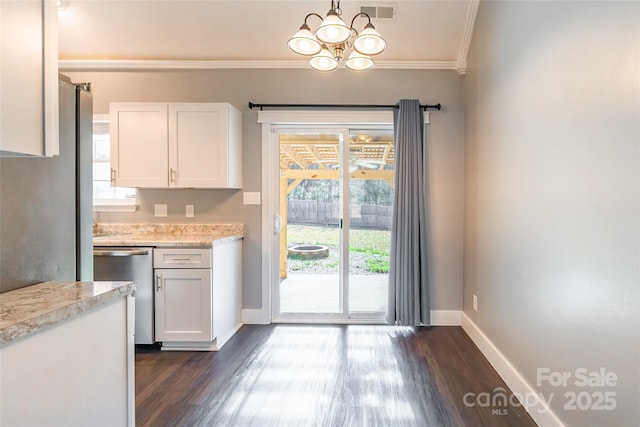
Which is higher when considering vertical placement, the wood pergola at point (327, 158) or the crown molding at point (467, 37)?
the crown molding at point (467, 37)

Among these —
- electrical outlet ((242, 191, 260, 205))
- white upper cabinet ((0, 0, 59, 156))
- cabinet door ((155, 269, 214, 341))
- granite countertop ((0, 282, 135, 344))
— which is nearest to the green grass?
electrical outlet ((242, 191, 260, 205))

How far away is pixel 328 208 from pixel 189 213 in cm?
141

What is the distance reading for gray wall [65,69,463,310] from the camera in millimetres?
3236

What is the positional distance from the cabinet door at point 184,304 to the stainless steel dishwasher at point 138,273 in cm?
6

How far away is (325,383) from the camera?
2193 mm

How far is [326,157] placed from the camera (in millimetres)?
3383

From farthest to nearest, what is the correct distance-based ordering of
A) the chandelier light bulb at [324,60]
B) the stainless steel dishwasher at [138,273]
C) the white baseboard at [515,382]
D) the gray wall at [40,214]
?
the stainless steel dishwasher at [138,273] → the chandelier light bulb at [324,60] → the white baseboard at [515,382] → the gray wall at [40,214]

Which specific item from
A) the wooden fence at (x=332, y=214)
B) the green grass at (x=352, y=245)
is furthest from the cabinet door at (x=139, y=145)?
the green grass at (x=352, y=245)

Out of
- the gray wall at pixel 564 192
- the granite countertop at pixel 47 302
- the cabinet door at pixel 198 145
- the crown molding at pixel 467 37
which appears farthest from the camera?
the cabinet door at pixel 198 145

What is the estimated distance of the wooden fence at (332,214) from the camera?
3348 millimetres

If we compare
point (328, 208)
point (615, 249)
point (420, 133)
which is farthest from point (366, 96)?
point (615, 249)

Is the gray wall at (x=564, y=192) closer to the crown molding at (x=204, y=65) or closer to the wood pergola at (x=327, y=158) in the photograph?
the crown molding at (x=204, y=65)

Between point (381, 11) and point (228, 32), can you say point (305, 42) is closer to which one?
point (381, 11)

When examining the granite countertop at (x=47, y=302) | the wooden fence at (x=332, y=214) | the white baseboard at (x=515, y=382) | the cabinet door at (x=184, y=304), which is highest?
the wooden fence at (x=332, y=214)
